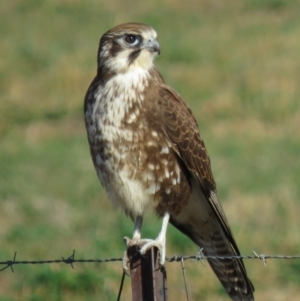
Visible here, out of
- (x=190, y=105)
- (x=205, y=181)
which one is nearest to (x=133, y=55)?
(x=205, y=181)

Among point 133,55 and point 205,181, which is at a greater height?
point 133,55

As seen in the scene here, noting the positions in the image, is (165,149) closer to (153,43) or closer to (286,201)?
(153,43)

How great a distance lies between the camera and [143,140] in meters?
5.06

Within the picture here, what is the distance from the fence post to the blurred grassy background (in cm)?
340

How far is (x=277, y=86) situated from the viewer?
525 inches

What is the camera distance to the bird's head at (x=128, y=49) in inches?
206

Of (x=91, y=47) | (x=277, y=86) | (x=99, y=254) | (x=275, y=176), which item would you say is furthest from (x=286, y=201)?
(x=91, y=47)

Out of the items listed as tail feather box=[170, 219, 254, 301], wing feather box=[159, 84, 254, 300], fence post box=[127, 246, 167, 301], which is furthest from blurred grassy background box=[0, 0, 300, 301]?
fence post box=[127, 246, 167, 301]

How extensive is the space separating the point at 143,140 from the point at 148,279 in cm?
118

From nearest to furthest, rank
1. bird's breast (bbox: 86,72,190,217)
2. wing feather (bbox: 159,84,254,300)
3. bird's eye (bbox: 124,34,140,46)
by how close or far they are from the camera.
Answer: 1. bird's breast (bbox: 86,72,190,217)
2. wing feather (bbox: 159,84,254,300)
3. bird's eye (bbox: 124,34,140,46)

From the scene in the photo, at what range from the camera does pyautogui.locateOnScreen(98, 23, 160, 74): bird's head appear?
5242 mm

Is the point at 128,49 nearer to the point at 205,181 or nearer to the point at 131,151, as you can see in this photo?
the point at 131,151

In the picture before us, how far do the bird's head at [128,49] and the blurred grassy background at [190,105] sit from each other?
2.68 metres

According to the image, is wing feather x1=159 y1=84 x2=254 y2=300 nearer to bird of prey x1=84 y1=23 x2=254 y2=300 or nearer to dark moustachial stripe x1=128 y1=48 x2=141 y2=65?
bird of prey x1=84 y1=23 x2=254 y2=300
